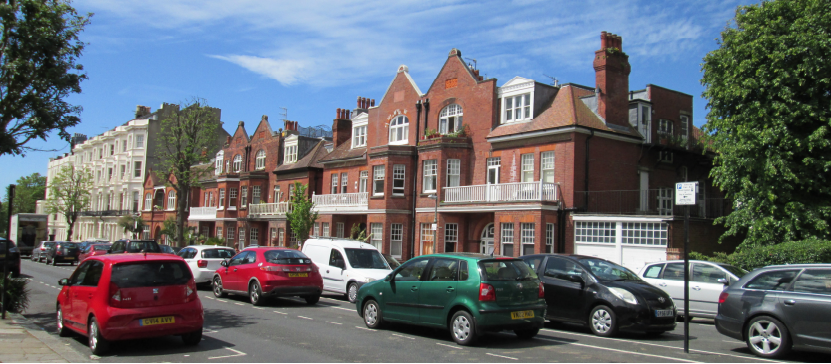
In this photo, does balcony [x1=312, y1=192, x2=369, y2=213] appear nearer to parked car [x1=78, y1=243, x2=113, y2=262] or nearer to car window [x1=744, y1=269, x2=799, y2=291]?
parked car [x1=78, y1=243, x2=113, y2=262]

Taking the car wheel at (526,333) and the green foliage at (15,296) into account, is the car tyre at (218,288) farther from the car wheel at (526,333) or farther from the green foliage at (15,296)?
the car wheel at (526,333)


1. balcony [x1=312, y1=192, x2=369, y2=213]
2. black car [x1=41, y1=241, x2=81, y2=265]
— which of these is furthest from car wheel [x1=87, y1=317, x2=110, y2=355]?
black car [x1=41, y1=241, x2=81, y2=265]

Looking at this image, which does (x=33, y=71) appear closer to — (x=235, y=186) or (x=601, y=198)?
(x=601, y=198)

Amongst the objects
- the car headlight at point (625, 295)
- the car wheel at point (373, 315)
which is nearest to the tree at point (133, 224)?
the car wheel at point (373, 315)

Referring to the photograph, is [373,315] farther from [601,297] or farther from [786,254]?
[786,254]

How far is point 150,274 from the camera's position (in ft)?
31.7

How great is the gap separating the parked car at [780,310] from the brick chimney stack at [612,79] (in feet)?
54.3

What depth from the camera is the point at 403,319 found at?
1111cm

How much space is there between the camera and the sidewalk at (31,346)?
880 centimetres

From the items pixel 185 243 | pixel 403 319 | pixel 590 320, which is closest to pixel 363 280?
pixel 403 319

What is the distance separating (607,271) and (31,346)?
34.5 ft

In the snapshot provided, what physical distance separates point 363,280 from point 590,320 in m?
7.80

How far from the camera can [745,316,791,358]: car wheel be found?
9.23 m

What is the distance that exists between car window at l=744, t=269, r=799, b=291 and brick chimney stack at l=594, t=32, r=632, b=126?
16444 mm
